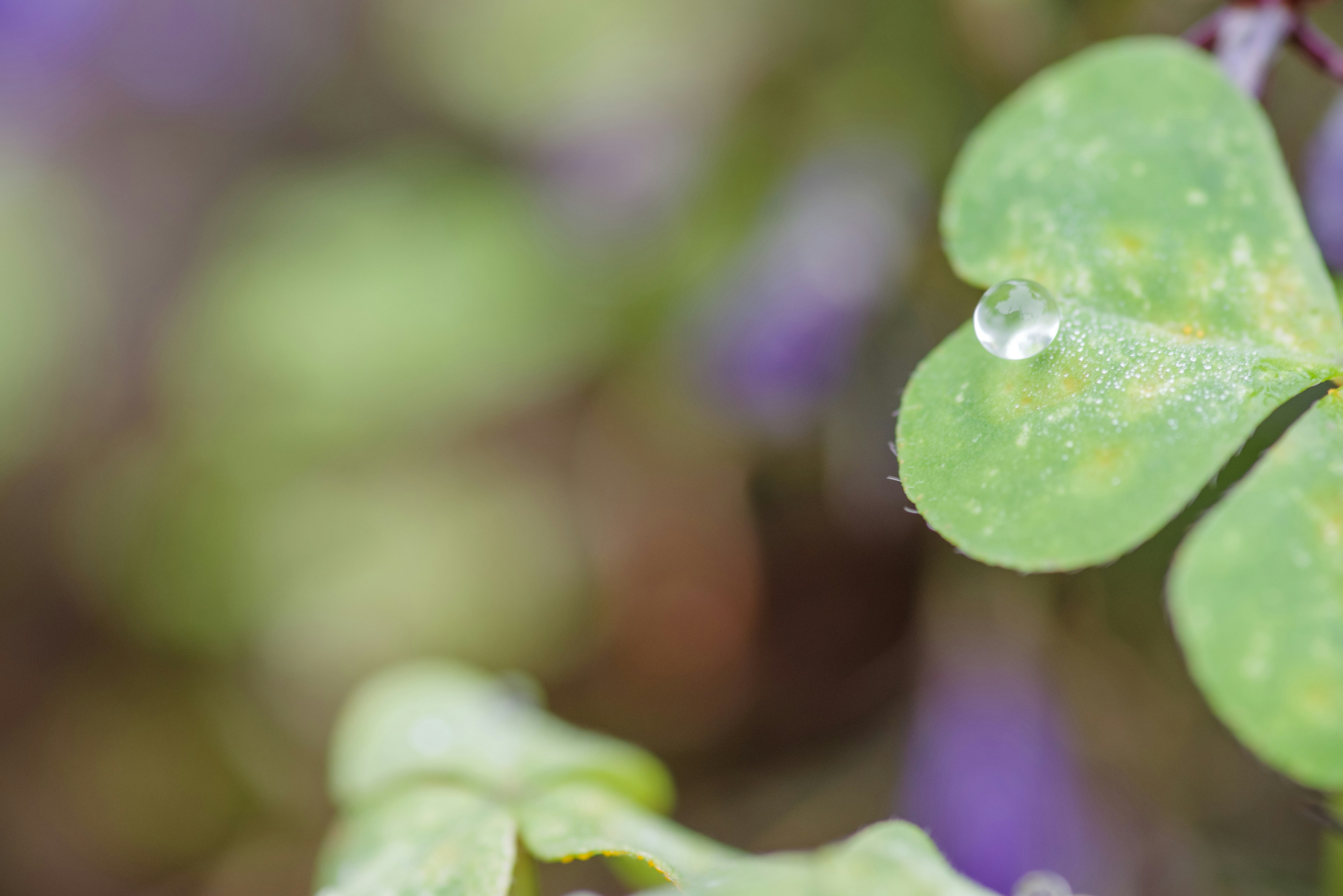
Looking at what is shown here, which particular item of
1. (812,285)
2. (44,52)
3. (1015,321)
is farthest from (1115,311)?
(44,52)

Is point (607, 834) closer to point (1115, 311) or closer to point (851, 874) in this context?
point (851, 874)

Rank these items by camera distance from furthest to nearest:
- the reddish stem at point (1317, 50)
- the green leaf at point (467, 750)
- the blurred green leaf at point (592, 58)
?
the blurred green leaf at point (592, 58) < the green leaf at point (467, 750) < the reddish stem at point (1317, 50)

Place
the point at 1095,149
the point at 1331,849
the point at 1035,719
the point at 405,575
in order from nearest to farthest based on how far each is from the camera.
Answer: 1. the point at 1095,149
2. the point at 1331,849
3. the point at 1035,719
4. the point at 405,575

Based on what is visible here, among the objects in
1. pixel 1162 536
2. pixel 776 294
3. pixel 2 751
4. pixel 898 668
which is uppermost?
pixel 776 294

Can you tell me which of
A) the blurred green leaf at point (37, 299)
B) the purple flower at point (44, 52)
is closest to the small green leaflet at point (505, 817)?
the blurred green leaf at point (37, 299)

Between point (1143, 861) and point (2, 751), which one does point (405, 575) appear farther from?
point (1143, 861)

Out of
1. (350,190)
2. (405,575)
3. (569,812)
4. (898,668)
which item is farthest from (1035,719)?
(350,190)

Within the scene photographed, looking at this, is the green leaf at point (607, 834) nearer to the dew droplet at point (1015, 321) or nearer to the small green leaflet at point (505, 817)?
the small green leaflet at point (505, 817)

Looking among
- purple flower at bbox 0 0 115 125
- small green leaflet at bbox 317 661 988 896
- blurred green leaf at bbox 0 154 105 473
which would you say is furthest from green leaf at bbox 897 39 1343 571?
purple flower at bbox 0 0 115 125
